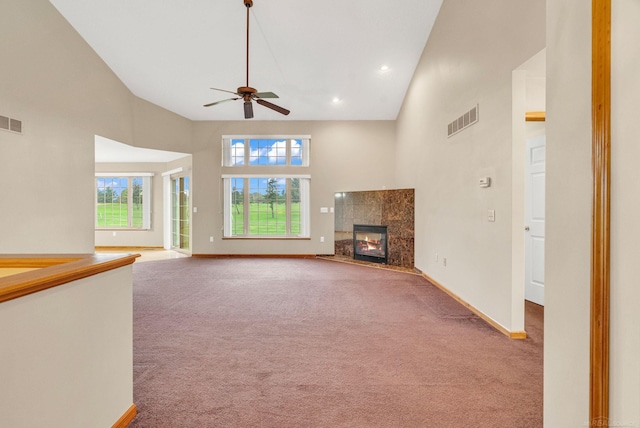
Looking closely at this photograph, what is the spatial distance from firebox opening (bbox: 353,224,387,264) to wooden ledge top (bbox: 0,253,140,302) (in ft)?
16.8

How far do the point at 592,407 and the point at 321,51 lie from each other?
208 inches

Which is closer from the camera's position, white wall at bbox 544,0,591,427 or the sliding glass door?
white wall at bbox 544,0,591,427

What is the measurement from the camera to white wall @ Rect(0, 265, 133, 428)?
3.58 ft

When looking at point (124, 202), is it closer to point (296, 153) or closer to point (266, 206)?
point (266, 206)

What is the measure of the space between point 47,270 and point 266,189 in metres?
6.35

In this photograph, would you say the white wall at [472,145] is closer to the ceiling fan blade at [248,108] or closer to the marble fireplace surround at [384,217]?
the marble fireplace surround at [384,217]

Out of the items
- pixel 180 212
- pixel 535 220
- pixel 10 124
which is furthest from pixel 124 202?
pixel 535 220

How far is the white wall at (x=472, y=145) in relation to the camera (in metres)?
2.75

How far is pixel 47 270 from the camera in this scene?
130 cm

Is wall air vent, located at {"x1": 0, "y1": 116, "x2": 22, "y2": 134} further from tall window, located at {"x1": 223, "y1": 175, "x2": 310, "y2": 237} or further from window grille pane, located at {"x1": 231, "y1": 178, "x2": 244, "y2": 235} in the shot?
window grille pane, located at {"x1": 231, "y1": 178, "x2": 244, "y2": 235}

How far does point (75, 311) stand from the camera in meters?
1.37

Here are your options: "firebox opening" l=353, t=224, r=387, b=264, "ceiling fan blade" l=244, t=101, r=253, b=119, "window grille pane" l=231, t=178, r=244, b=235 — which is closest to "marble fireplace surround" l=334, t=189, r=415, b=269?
"firebox opening" l=353, t=224, r=387, b=264

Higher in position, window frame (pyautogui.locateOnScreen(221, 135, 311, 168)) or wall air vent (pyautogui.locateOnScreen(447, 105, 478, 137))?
window frame (pyautogui.locateOnScreen(221, 135, 311, 168))

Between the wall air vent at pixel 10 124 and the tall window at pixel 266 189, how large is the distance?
3899 millimetres
